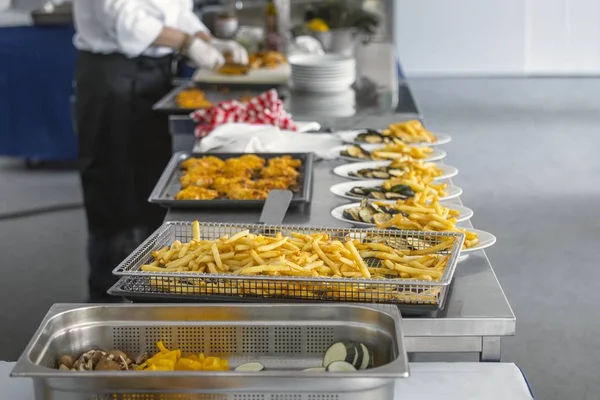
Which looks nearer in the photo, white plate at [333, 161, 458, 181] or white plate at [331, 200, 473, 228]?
white plate at [331, 200, 473, 228]

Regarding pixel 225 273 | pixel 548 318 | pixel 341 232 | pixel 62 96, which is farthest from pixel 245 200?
pixel 62 96

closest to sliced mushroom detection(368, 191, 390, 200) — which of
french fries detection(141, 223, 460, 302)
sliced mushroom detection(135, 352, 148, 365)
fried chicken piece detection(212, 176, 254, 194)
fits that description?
fried chicken piece detection(212, 176, 254, 194)

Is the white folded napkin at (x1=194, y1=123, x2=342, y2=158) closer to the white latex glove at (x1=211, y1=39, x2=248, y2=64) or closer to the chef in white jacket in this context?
the chef in white jacket

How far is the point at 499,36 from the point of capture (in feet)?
27.5

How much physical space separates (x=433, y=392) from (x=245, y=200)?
0.77 m

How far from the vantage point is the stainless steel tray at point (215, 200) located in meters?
2.04

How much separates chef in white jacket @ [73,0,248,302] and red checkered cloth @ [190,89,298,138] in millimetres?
784

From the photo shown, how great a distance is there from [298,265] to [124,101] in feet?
7.24

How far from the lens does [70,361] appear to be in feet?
4.17

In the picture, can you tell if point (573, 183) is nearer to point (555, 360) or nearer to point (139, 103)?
point (555, 360)

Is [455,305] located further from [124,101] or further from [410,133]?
[124,101]

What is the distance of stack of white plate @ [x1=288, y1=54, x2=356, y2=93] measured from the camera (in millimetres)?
3492

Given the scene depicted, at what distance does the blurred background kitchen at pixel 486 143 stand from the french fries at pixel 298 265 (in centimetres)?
159

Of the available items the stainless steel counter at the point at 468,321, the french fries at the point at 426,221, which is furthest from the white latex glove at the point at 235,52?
the stainless steel counter at the point at 468,321
